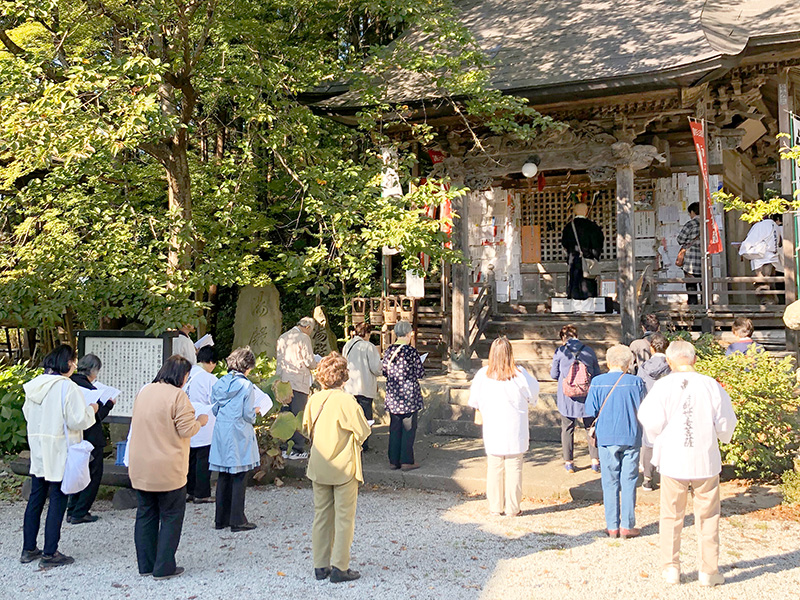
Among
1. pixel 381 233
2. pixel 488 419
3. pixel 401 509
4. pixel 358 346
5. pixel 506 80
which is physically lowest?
pixel 401 509

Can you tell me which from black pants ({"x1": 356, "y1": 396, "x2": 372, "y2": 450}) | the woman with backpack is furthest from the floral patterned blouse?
the woman with backpack

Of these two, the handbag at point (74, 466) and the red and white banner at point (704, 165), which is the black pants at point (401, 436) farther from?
the red and white banner at point (704, 165)

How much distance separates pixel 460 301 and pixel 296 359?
3.79m

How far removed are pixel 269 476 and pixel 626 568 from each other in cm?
428

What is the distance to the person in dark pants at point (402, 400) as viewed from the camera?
7.96 meters

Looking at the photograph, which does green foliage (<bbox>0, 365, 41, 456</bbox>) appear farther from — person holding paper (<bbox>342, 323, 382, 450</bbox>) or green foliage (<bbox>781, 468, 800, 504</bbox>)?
green foliage (<bbox>781, 468, 800, 504</bbox>)

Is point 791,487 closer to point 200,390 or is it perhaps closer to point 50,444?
point 200,390

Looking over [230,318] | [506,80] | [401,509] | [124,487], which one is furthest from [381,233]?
[230,318]

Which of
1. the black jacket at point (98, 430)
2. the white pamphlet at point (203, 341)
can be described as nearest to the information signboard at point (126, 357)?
the black jacket at point (98, 430)

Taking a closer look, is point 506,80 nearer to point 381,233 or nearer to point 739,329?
point 381,233

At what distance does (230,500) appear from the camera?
6.31m

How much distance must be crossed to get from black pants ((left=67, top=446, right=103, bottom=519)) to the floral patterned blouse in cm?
313

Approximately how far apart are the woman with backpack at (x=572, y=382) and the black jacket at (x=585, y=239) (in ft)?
16.4

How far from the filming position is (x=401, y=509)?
22.5 feet
